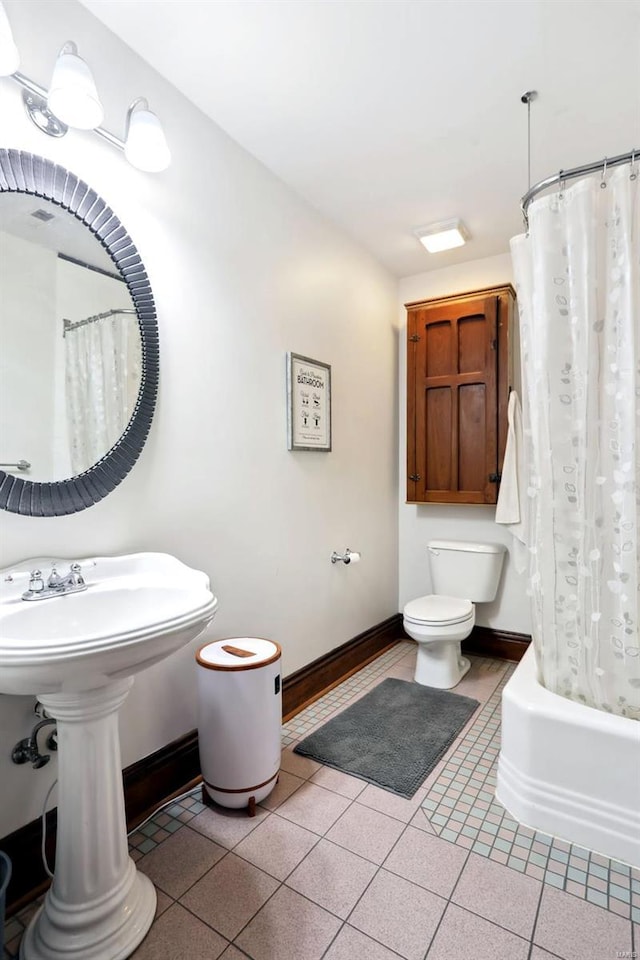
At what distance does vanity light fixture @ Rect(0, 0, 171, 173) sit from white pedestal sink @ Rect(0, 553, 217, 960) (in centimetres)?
122

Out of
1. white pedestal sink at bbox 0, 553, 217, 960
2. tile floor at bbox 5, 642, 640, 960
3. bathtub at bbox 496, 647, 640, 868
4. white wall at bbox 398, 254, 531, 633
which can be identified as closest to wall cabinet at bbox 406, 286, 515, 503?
white wall at bbox 398, 254, 531, 633

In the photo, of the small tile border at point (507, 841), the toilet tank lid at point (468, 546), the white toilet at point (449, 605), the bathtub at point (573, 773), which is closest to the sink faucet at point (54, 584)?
the small tile border at point (507, 841)

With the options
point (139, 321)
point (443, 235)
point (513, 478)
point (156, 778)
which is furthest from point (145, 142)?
point (513, 478)

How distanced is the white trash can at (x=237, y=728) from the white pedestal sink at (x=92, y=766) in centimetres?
36

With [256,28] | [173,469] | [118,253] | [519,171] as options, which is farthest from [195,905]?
[519,171]

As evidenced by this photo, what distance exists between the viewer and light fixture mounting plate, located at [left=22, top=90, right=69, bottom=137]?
1.33 metres

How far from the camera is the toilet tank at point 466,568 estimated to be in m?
2.96

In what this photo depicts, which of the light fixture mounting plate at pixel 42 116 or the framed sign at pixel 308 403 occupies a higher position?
the light fixture mounting plate at pixel 42 116

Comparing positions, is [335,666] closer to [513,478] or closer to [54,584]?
[513,478]

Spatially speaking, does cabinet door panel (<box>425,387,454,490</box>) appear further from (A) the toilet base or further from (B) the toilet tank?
(A) the toilet base

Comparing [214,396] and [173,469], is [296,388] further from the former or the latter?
[173,469]

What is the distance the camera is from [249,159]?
7.03 feet

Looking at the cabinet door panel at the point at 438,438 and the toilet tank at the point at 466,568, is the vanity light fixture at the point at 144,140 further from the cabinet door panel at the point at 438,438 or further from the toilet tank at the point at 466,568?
the toilet tank at the point at 466,568

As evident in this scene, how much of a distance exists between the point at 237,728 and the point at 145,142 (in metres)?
1.89
